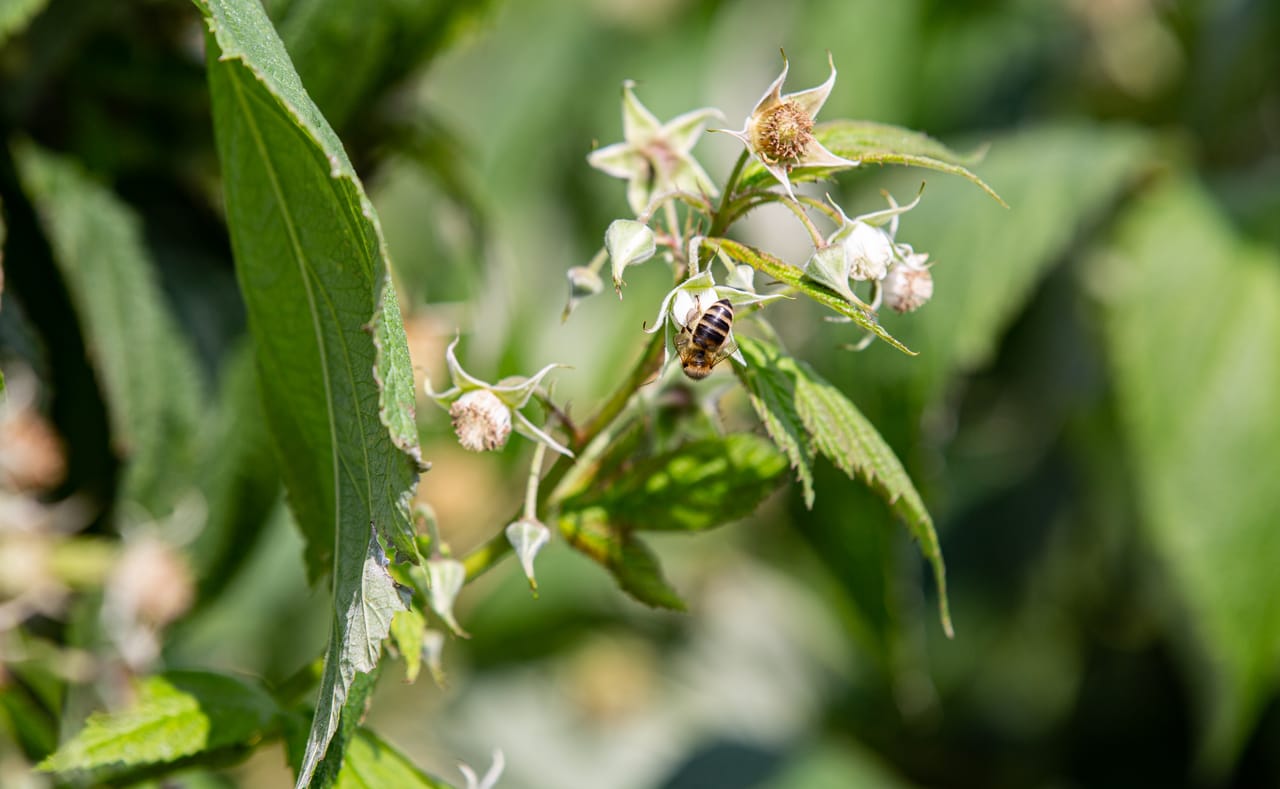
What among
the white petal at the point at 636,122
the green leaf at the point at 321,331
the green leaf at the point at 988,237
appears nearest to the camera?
the green leaf at the point at 321,331

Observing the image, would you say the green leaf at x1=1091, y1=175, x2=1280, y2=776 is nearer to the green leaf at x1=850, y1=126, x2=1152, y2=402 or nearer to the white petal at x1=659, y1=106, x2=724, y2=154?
the green leaf at x1=850, y1=126, x2=1152, y2=402

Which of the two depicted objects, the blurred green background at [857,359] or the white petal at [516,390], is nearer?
the white petal at [516,390]

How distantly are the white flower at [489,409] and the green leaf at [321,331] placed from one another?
0.03 meters

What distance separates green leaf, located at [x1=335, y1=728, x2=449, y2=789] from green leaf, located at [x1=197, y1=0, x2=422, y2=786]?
0.13 ft

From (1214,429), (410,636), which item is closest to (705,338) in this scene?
(410,636)

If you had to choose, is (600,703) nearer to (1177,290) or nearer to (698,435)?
(1177,290)

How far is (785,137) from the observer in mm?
321

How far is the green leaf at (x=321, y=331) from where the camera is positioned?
280 millimetres

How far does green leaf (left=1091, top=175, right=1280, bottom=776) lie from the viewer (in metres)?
0.83

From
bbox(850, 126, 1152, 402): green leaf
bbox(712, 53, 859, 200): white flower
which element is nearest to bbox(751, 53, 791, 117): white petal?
bbox(712, 53, 859, 200): white flower

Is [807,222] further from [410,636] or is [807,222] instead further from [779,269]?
[410,636]

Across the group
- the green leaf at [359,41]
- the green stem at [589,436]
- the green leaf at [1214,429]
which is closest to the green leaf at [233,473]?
the green leaf at [359,41]

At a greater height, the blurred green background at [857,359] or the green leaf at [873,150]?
the green leaf at [873,150]

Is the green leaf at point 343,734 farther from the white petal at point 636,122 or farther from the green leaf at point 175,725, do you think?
the white petal at point 636,122
